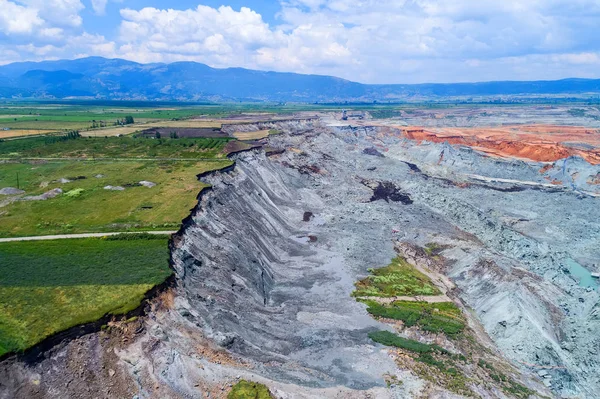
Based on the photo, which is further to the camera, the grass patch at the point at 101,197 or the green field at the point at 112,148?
the green field at the point at 112,148

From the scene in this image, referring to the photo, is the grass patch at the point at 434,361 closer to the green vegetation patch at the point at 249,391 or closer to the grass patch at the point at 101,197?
the green vegetation patch at the point at 249,391

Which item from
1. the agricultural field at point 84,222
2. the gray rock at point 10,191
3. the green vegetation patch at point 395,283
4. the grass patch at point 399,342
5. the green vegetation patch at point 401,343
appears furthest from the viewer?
the gray rock at point 10,191

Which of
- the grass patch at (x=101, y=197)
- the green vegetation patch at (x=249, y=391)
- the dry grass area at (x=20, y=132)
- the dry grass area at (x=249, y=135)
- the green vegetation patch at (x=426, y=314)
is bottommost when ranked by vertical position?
the green vegetation patch at (x=426, y=314)

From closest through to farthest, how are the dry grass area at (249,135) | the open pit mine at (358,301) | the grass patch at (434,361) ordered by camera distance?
1. the open pit mine at (358,301)
2. the grass patch at (434,361)
3. the dry grass area at (249,135)

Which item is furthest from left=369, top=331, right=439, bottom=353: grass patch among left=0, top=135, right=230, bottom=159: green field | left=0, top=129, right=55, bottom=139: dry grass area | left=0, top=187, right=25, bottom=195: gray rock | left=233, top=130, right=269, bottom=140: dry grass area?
left=0, top=129, right=55, bottom=139: dry grass area

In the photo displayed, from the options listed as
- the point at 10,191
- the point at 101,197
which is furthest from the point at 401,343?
the point at 10,191

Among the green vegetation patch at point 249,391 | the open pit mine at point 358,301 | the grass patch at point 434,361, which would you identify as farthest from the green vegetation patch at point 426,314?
the green vegetation patch at point 249,391

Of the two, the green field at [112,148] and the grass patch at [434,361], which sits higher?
the green field at [112,148]
